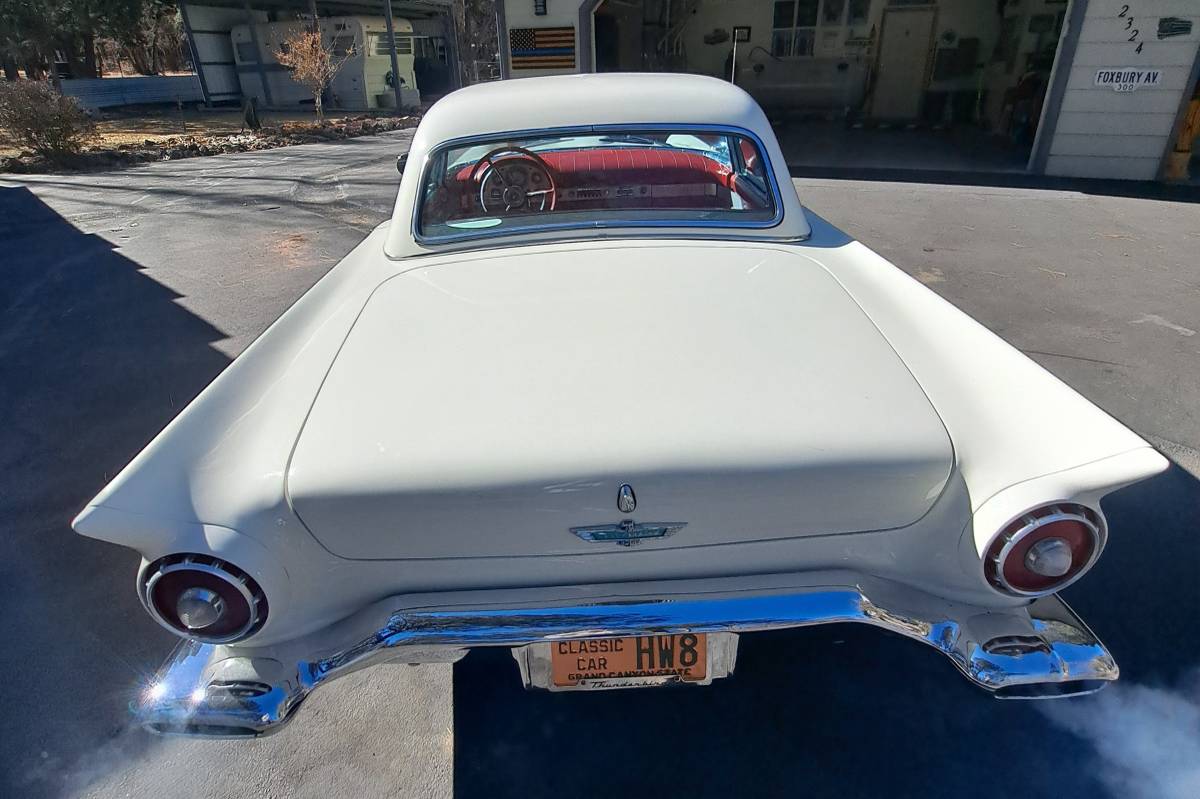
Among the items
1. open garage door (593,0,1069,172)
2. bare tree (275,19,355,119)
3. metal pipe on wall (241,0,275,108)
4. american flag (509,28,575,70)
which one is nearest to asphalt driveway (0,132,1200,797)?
american flag (509,28,575,70)

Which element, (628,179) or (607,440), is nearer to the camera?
(607,440)

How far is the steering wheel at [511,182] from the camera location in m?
2.98

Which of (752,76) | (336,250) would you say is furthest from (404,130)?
(336,250)

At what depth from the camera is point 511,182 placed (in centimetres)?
304

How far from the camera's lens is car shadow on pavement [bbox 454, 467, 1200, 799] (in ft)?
6.33

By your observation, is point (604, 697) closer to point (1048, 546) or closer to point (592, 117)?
point (1048, 546)

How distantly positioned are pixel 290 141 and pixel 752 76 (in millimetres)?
11012

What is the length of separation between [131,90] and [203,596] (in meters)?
31.2

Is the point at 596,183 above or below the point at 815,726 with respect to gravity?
above

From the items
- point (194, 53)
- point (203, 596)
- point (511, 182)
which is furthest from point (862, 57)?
point (194, 53)

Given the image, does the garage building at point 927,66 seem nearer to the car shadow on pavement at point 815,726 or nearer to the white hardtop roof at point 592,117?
the white hardtop roof at point 592,117

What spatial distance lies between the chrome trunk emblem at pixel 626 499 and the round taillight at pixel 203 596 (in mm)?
809

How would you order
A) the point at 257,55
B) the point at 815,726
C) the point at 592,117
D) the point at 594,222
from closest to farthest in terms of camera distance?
the point at 815,726 < the point at 594,222 < the point at 592,117 < the point at 257,55

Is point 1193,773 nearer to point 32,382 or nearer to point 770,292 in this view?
point 770,292
